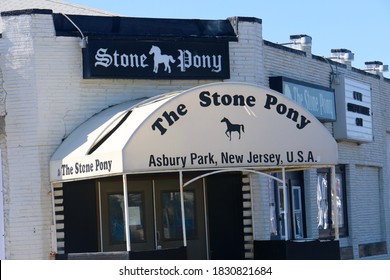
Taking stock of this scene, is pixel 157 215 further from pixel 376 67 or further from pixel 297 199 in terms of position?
pixel 376 67

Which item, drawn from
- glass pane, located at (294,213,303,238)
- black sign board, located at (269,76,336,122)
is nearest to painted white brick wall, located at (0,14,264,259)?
black sign board, located at (269,76,336,122)

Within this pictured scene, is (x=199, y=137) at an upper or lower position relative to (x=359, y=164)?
upper

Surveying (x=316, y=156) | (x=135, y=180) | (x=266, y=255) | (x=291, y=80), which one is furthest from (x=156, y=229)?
(x=291, y=80)

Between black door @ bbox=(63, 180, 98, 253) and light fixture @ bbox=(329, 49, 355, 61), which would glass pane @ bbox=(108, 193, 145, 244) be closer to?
black door @ bbox=(63, 180, 98, 253)

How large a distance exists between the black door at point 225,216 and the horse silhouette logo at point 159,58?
2.30m

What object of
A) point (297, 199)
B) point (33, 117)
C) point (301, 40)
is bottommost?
point (297, 199)

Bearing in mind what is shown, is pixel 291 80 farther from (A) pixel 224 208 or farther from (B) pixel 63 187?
(B) pixel 63 187

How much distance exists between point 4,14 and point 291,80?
6.30m

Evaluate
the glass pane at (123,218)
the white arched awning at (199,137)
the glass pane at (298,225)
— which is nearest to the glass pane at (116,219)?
the glass pane at (123,218)

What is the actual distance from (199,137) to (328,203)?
7.63 m

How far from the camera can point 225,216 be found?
18.8m

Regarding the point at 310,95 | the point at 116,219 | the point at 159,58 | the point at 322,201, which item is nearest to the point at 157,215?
the point at 116,219

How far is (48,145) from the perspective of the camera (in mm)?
17656

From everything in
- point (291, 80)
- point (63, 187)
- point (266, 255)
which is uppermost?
point (291, 80)
